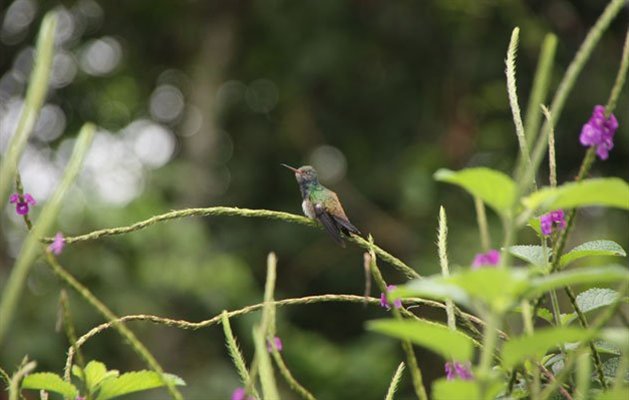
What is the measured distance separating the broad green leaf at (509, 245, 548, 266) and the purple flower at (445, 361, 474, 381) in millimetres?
202

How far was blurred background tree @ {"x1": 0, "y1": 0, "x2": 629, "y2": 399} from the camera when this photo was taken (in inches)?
288

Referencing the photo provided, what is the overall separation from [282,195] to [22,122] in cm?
922

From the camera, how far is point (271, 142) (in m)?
10.1

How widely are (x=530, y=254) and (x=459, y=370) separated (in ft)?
0.91

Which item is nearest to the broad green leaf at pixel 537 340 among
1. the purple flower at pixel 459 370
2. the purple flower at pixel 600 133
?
the purple flower at pixel 459 370

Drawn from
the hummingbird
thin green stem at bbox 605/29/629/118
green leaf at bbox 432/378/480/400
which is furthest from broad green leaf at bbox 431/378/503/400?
the hummingbird

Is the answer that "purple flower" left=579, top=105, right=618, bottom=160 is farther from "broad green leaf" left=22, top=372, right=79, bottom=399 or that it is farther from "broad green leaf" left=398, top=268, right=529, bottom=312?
"broad green leaf" left=22, top=372, right=79, bottom=399

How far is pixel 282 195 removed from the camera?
9820 mm

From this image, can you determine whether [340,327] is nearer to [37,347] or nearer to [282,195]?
[282,195]

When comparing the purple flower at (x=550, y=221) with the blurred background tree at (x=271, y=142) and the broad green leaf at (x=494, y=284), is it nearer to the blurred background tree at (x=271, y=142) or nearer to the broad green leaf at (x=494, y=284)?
the broad green leaf at (x=494, y=284)

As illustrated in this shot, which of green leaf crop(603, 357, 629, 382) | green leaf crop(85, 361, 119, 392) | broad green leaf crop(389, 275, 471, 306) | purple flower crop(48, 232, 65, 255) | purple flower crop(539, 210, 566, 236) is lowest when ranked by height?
green leaf crop(603, 357, 629, 382)

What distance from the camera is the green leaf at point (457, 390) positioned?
0.63m

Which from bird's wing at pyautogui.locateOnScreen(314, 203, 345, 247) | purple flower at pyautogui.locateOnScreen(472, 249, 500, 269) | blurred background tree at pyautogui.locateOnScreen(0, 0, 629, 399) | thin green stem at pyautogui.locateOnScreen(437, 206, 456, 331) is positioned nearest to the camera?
purple flower at pyautogui.locateOnScreen(472, 249, 500, 269)

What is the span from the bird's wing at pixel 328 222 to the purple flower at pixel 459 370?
150cm
